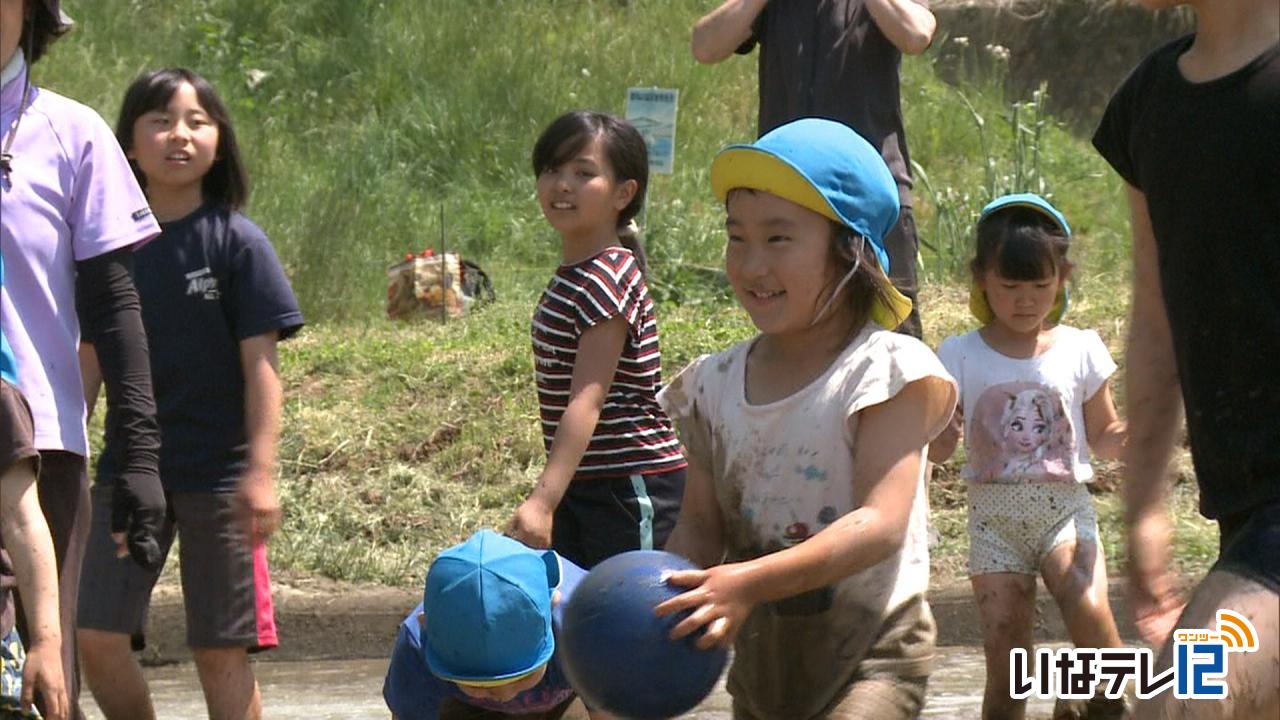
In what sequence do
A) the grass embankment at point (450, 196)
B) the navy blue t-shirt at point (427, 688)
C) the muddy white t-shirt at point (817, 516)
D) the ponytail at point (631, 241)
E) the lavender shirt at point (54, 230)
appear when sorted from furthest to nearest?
the grass embankment at point (450, 196), the ponytail at point (631, 241), the navy blue t-shirt at point (427, 688), the lavender shirt at point (54, 230), the muddy white t-shirt at point (817, 516)

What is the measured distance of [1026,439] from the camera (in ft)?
19.3

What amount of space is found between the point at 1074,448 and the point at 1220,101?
263cm

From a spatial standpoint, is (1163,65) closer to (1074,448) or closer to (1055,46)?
(1074,448)

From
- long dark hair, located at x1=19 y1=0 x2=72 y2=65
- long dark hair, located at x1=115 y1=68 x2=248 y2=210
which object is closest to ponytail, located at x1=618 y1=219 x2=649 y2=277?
long dark hair, located at x1=115 y1=68 x2=248 y2=210

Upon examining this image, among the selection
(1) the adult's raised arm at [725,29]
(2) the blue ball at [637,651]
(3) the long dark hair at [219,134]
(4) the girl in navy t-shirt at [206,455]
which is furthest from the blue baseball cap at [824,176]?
(1) the adult's raised arm at [725,29]

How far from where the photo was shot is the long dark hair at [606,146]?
18.5ft

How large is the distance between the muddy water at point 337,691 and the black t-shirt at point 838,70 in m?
1.67

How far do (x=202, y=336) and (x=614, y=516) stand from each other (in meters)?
1.20

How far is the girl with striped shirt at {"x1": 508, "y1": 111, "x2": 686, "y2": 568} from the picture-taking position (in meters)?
5.34

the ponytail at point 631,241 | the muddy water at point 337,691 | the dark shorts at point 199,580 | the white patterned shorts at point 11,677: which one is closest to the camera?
the white patterned shorts at point 11,677

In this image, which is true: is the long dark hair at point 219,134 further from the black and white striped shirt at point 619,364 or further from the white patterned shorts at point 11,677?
the white patterned shorts at point 11,677

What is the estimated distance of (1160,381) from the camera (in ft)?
12.2

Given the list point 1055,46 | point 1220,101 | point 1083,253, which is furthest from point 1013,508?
point 1055,46

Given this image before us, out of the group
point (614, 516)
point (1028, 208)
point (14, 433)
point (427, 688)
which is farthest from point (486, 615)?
point (1028, 208)
